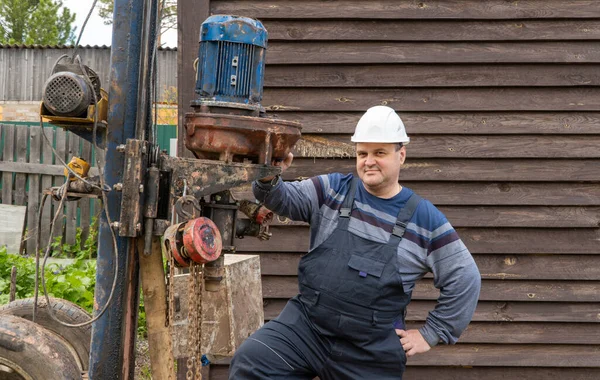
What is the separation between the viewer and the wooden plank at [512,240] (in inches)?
189

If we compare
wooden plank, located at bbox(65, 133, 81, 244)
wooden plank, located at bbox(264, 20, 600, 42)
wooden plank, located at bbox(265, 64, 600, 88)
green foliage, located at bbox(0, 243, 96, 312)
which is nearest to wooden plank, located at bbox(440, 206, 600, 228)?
wooden plank, located at bbox(265, 64, 600, 88)

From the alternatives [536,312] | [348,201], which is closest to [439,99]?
[536,312]

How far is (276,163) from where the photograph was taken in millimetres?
3086

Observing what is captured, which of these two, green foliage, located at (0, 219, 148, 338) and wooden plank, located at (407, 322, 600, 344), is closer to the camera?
wooden plank, located at (407, 322, 600, 344)

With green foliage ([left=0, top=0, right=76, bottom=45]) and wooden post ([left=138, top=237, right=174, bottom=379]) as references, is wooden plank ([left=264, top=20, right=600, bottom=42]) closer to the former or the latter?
wooden post ([left=138, top=237, right=174, bottom=379])

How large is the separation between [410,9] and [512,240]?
5.41 ft

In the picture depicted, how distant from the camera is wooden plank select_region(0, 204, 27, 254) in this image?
9016 mm

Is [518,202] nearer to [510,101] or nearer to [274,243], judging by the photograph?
[510,101]

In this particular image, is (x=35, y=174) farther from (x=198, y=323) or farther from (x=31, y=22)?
(x=31, y=22)

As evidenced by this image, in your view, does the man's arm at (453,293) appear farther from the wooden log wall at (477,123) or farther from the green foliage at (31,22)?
the green foliage at (31,22)

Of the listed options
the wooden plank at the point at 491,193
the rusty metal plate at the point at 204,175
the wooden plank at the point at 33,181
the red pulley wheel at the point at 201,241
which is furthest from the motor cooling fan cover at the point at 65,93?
the wooden plank at the point at 33,181

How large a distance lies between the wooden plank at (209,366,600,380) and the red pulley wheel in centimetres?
252

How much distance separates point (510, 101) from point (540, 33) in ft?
1.57

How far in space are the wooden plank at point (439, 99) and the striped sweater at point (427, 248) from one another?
1565 mm
